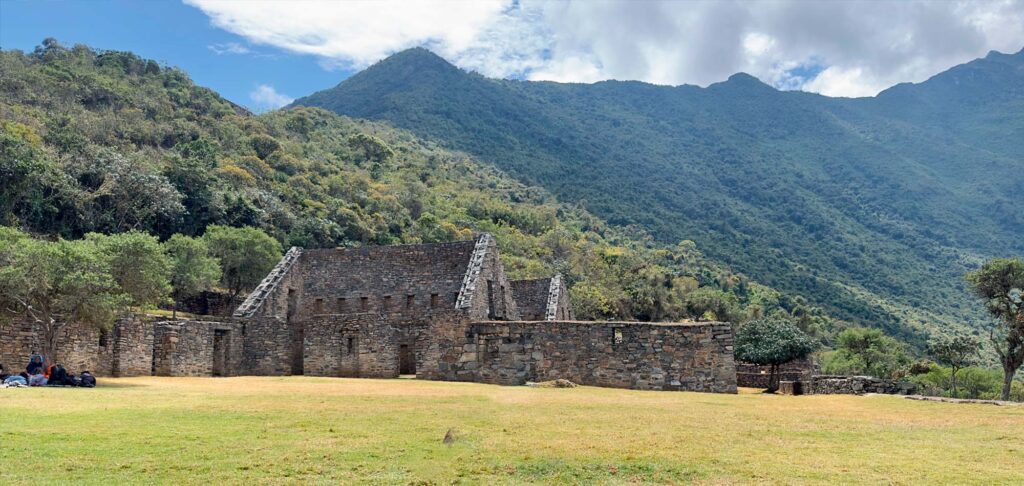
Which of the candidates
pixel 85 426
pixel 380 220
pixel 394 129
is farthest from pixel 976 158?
pixel 85 426

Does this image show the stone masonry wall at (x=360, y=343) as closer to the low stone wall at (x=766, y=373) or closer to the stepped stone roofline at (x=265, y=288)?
the stepped stone roofline at (x=265, y=288)

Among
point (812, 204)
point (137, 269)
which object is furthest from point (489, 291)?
point (812, 204)

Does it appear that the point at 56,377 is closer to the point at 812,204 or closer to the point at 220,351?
the point at 220,351

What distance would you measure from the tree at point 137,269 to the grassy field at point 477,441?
801cm

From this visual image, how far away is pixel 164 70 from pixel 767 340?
106974 millimetres

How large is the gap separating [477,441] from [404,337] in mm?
15870

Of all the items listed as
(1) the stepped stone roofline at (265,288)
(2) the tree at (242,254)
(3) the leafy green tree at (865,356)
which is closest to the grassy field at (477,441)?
(1) the stepped stone roofline at (265,288)

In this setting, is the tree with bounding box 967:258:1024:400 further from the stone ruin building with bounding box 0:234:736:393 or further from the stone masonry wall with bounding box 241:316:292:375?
the stone masonry wall with bounding box 241:316:292:375

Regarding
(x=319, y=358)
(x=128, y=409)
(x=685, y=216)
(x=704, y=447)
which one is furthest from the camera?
(x=685, y=216)

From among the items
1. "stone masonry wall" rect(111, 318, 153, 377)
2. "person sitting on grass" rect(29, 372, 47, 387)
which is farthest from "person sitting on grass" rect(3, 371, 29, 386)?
"stone masonry wall" rect(111, 318, 153, 377)

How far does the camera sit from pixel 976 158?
192 metres

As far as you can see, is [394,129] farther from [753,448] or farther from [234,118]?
[753,448]

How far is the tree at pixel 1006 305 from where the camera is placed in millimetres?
32469

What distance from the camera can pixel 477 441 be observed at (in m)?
11.5
